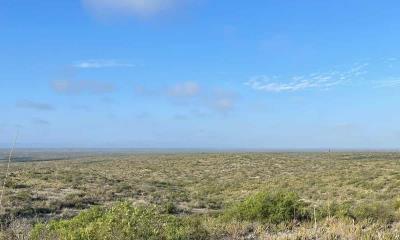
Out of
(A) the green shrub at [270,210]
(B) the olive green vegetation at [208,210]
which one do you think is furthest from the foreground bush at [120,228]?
(A) the green shrub at [270,210]

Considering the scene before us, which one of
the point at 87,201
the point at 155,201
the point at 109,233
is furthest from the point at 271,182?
the point at 109,233

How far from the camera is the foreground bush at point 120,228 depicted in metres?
7.57

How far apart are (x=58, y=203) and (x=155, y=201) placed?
489 cm

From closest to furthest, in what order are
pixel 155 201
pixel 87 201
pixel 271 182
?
pixel 87 201 < pixel 155 201 < pixel 271 182

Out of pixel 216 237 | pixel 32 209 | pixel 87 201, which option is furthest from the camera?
pixel 87 201

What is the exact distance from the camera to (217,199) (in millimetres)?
25828

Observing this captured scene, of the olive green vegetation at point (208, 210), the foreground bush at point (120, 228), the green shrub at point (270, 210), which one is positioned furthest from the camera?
the green shrub at point (270, 210)

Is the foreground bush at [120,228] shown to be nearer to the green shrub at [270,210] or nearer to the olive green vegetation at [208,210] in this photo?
the olive green vegetation at [208,210]

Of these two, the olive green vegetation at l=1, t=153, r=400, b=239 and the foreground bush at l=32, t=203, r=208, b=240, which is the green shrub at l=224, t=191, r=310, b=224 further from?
the foreground bush at l=32, t=203, r=208, b=240

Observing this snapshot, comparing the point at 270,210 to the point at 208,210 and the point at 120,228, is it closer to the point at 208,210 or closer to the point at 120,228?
the point at 120,228

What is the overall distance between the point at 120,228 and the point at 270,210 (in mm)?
5744

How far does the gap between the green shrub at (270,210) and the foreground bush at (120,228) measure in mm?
3740

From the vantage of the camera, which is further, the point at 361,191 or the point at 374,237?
the point at 361,191

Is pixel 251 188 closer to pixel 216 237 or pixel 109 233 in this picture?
pixel 216 237
